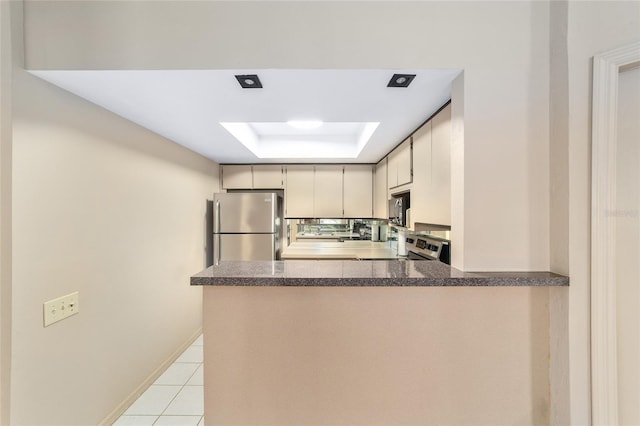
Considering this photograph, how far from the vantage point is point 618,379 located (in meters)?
1.03

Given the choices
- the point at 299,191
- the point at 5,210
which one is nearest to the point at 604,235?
the point at 5,210

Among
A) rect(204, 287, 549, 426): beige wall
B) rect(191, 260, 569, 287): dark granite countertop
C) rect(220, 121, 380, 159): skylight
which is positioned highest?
rect(220, 121, 380, 159): skylight

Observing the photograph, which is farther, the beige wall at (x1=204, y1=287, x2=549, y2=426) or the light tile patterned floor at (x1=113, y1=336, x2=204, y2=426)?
the light tile patterned floor at (x1=113, y1=336, x2=204, y2=426)

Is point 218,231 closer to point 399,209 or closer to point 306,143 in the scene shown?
point 306,143

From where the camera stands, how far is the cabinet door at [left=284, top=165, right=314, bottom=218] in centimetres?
348

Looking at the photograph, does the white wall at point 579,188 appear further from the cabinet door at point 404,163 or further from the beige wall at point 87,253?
the beige wall at point 87,253

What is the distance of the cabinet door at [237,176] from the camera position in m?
3.44

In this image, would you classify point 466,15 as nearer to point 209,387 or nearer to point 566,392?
point 566,392

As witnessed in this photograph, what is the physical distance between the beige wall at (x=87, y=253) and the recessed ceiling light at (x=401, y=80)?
5.72ft

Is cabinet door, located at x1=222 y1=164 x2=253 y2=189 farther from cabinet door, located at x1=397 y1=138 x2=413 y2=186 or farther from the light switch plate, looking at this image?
the light switch plate

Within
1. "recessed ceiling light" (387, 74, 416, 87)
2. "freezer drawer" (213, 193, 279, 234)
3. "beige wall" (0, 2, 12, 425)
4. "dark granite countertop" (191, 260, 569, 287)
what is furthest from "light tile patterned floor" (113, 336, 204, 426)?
"recessed ceiling light" (387, 74, 416, 87)

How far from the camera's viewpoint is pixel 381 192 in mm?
3121

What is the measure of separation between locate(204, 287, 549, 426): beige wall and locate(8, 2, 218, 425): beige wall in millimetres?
922

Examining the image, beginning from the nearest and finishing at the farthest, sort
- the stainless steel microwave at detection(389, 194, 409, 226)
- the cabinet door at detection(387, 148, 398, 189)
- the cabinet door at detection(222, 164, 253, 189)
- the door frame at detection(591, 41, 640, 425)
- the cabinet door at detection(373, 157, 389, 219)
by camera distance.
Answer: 1. the door frame at detection(591, 41, 640, 425)
2. the stainless steel microwave at detection(389, 194, 409, 226)
3. the cabinet door at detection(387, 148, 398, 189)
4. the cabinet door at detection(373, 157, 389, 219)
5. the cabinet door at detection(222, 164, 253, 189)
